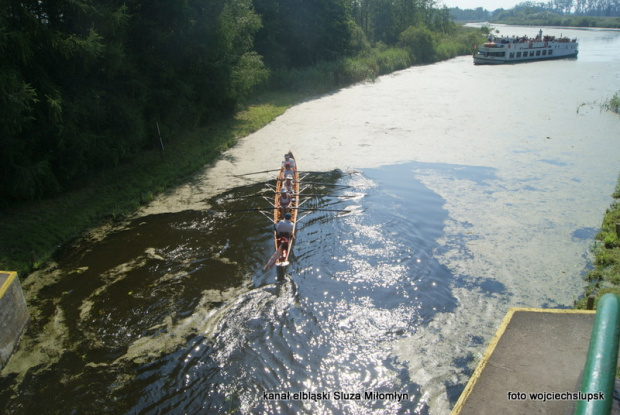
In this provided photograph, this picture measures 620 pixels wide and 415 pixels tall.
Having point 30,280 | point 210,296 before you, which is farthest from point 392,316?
point 30,280

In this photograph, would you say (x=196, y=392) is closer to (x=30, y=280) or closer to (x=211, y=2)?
(x=30, y=280)

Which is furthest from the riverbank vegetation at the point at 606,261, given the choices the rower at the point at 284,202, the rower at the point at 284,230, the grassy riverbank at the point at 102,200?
the grassy riverbank at the point at 102,200

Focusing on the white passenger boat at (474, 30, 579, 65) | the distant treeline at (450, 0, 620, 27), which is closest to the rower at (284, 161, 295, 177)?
the white passenger boat at (474, 30, 579, 65)

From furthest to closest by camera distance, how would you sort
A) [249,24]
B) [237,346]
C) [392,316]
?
[249,24]
[392,316]
[237,346]

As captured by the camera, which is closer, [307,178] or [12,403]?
[12,403]

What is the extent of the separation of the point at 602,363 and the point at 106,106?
11197mm

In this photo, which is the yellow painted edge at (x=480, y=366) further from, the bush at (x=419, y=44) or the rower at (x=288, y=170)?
the bush at (x=419, y=44)

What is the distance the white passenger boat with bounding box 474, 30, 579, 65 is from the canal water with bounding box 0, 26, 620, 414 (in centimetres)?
2150

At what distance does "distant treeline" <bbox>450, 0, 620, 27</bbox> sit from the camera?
74500mm

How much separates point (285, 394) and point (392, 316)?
2019mm

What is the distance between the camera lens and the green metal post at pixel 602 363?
42.7 inches

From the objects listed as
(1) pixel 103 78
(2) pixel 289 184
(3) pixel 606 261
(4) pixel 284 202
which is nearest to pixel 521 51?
(2) pixel 289 184

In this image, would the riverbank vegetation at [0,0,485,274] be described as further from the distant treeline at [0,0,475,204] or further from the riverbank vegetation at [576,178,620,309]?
the riverbank vegetation at [576,178,620,309]

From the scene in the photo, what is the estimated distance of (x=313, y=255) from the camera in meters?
8.01
